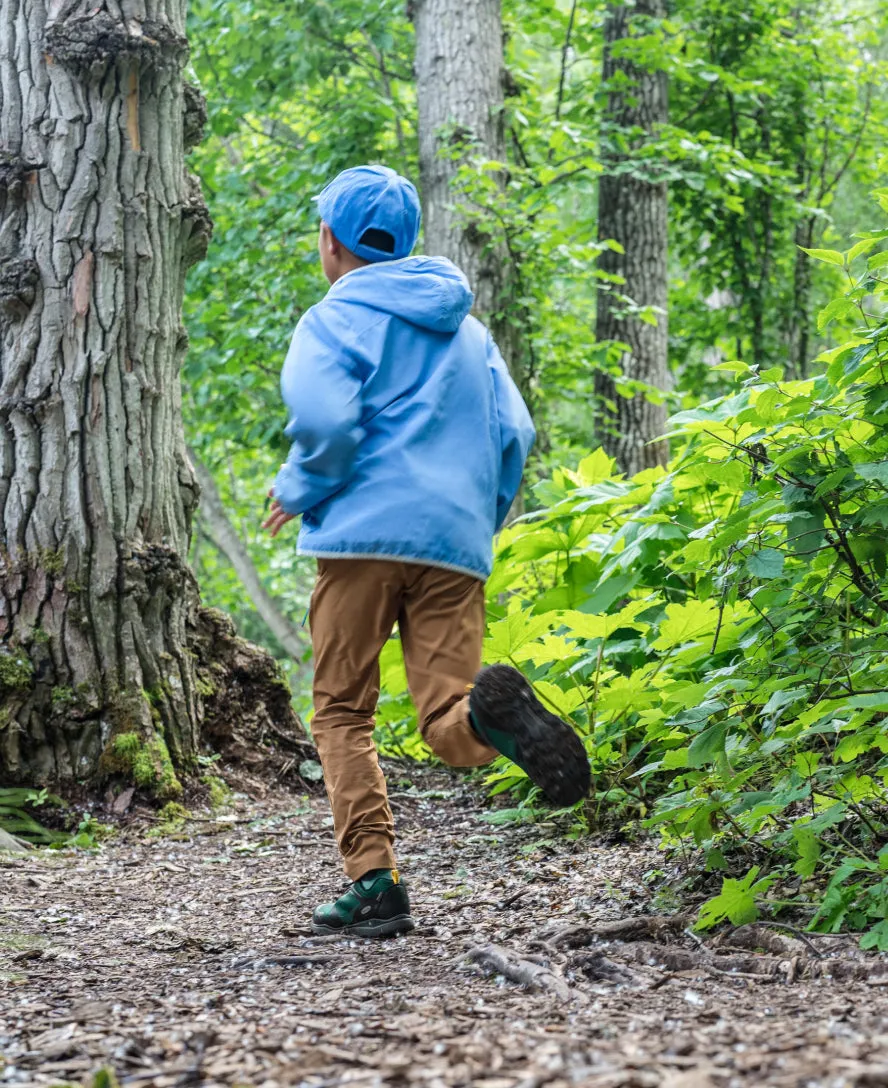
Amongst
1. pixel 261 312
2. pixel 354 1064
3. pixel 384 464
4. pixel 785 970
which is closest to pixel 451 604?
pixel 384 464

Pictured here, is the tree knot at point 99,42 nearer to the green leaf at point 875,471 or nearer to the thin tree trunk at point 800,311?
the green leaf at point 875,471

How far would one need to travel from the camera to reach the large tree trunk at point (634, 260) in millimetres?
9297

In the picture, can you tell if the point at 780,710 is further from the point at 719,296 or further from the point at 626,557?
the point at 719,296

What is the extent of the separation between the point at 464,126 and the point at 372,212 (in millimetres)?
4681

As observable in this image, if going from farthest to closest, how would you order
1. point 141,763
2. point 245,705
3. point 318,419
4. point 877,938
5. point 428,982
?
1. point 245,705
2. point 141,763
3. point 318,419
4. point 428,982
5. point 877,938

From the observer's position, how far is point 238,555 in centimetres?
1648

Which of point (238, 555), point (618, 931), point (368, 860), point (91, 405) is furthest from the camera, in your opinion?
point (238, 555)

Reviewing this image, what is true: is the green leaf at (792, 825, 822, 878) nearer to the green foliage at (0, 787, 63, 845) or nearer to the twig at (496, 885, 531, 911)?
the twig at (496, 885, 531, 911)

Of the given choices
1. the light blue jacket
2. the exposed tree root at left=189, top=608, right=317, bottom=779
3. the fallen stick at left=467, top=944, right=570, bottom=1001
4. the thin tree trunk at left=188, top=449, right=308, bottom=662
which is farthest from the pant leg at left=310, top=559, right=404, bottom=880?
the thin tree trunk at left=188, top=449, right=308, bottom=662

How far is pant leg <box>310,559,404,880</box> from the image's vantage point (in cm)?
303

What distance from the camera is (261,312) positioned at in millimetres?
10289

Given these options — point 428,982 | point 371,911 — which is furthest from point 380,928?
point 428,982

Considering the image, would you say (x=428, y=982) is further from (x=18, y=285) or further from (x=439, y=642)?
(x=18, y=285)

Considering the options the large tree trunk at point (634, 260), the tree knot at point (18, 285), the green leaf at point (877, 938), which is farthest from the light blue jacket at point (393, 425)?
the large tree trunk at point (634, 260)
